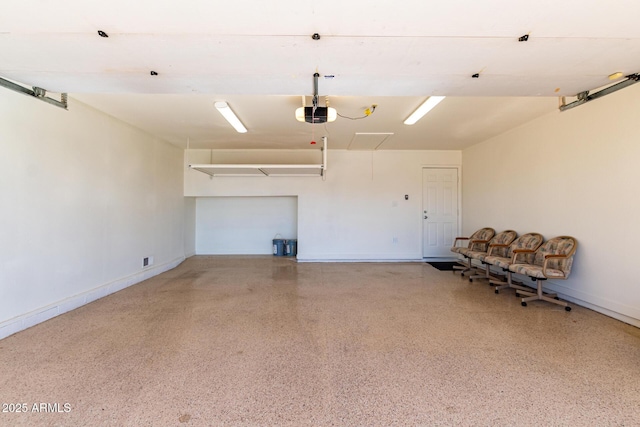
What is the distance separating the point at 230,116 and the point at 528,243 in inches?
186

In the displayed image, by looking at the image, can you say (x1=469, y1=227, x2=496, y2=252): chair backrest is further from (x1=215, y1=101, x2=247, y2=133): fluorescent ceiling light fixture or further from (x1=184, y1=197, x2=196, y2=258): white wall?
(x1=184, y1=197, x2=196, y2=258): white wall

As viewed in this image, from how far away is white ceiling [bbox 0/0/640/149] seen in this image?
5.19ft

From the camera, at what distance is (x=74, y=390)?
6.13 ft

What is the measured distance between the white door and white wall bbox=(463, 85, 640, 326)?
1.65 m

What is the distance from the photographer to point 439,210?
256 inches

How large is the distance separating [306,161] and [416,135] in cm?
247

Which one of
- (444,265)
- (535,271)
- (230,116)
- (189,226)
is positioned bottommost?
(444,265)

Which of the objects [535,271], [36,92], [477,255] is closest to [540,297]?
[535,271]

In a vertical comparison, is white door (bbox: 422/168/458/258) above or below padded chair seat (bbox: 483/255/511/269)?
above

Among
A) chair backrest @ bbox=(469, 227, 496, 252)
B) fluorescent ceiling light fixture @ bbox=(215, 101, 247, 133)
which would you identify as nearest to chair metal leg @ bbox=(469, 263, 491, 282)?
chair backrest @ bbox=(469, 227, 496, 252)

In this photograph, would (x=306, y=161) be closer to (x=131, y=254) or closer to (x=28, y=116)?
(x=131, y=254)

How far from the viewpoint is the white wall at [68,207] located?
8.84ft

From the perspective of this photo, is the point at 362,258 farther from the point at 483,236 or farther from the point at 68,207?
the point at 68,207

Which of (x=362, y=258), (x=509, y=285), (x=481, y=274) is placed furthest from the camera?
(x=362, y=258)
